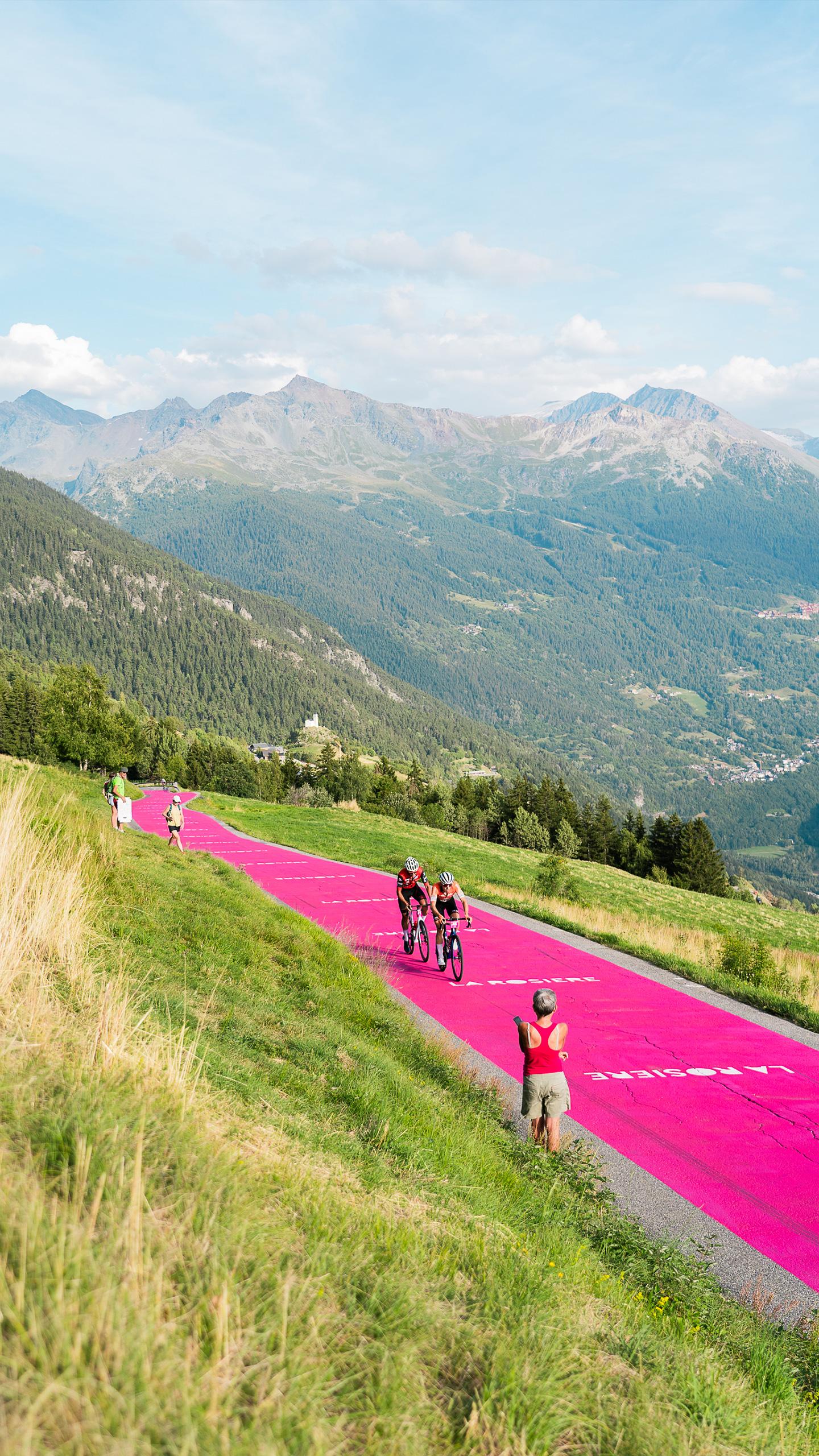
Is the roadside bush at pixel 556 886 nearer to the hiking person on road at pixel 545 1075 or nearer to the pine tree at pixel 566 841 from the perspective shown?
the hiking person on road at pixel 545 1075

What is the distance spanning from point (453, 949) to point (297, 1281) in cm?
1072

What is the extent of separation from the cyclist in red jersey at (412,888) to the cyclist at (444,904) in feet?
1.80

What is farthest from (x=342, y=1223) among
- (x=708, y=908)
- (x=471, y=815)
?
(x=471, y=815)

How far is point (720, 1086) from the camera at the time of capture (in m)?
9.12

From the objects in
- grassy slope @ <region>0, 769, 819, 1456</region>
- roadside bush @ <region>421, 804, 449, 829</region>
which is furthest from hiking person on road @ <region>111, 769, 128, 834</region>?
roadside bush @ <region>421, 804, 449, 829</region>

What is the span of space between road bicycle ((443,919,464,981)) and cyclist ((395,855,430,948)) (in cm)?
98

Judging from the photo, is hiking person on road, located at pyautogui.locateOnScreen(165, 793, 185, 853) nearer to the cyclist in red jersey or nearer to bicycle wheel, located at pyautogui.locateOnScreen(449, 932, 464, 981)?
the cyclist in red jersey

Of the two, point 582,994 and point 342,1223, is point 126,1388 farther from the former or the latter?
point 582,994

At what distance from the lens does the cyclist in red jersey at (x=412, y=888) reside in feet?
45.5

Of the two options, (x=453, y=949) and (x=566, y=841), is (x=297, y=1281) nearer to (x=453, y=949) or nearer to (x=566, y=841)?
(x=453, y=949)

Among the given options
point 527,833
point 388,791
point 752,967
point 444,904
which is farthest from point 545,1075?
point 388,791

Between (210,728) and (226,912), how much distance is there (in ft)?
599

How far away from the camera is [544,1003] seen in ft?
22.5

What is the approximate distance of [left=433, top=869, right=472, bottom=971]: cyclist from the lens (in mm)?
13000
